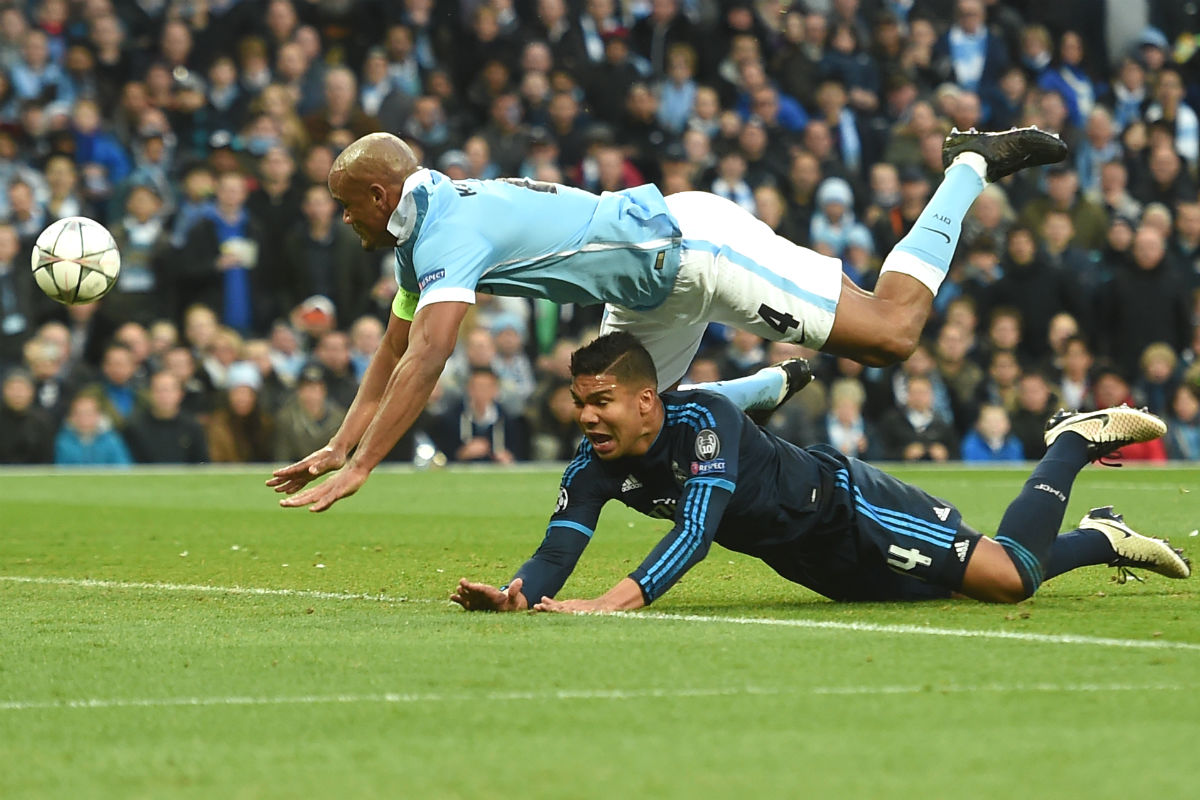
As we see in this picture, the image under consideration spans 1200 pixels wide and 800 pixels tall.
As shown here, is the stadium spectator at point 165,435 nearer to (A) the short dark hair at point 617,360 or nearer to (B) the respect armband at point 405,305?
(B) the respect armband at point 405,305

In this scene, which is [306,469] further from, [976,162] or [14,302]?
[14,302]

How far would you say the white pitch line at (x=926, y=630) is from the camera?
5.92 m

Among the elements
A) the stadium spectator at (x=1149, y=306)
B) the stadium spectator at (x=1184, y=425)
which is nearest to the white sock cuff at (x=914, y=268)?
the stadium spectator at (x=1184, y=425)

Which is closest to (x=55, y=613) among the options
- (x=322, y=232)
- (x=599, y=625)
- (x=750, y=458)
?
(x=599, y=625)

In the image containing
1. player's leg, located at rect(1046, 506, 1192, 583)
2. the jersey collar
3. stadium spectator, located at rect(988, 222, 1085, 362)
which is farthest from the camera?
stadium spectator, located at rect(988, 222, 1085, 362)

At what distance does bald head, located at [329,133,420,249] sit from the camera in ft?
23.6

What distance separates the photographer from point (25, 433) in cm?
1694

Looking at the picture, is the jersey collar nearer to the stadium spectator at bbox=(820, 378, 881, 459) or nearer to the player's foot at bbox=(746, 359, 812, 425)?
the player's foot at bbox=(746, 359, 812, 425)

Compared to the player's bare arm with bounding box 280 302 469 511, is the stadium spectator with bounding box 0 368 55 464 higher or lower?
lower

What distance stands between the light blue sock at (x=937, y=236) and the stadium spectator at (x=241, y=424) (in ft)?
32.4

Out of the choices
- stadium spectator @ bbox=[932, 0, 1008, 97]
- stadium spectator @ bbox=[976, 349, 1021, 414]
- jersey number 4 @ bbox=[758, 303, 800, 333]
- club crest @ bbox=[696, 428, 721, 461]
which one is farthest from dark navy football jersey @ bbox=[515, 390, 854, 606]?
stadium spectator @ bbox=[932, 0, 1008, 97]

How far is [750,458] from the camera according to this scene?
6965 mm

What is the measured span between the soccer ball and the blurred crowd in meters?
6.61

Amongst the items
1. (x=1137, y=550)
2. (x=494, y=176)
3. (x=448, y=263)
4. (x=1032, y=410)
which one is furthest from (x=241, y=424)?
(x=1137, y=550)
